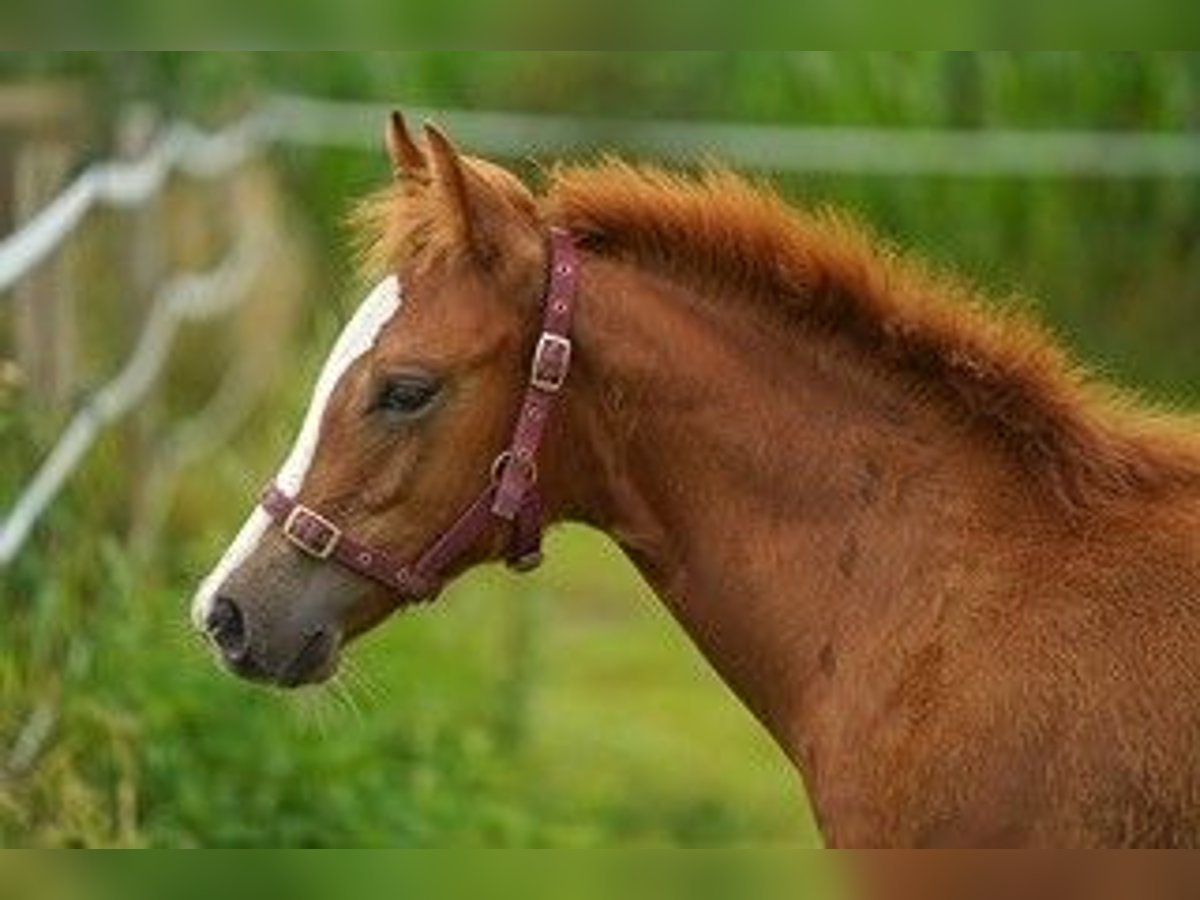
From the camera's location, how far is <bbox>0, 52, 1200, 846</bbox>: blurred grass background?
6.52 m

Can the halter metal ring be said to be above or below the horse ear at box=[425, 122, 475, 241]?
below

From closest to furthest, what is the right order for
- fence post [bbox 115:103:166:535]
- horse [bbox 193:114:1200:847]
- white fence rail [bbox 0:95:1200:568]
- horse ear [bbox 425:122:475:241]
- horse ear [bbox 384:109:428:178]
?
horse [bbox 193:114:1200:847] < horse ear [bbox 425:122:475:241] < horse ear [bbox 384:109:428:178] < fence post [bbox 115:103:166:535] < white fence rail [bbox 0:95:1200:568]

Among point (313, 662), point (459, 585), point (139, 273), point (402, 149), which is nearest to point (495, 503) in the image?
point (313, 662)

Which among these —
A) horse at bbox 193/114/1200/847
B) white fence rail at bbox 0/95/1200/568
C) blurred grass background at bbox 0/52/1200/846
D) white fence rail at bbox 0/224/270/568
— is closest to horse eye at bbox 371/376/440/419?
horse at bbox 193/114/1200/847

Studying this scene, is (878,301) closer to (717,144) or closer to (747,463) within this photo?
(747,463)

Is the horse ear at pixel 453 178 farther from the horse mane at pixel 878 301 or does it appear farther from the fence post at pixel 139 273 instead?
the fence post at pixel 139 273

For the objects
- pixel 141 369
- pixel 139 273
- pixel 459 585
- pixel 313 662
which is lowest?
pixel 459 585

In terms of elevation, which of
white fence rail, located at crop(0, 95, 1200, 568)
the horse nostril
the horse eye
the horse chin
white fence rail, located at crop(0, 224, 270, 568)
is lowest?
white fence rail, located at crop(0, 95, 1200, 568)

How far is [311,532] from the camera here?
464 centimetres

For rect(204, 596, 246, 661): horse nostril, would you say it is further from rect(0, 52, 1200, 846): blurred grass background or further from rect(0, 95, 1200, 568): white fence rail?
rect(0, 95, 1200, 568): white fence rail

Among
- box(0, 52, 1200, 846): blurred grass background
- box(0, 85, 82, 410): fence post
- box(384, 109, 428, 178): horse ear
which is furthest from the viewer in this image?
box(0, 85, 82, 410): fence post

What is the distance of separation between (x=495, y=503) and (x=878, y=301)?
0.62 meters

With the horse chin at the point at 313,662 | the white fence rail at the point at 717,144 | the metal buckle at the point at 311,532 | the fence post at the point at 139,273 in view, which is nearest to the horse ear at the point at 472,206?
the metal buckle at the point at 311,532

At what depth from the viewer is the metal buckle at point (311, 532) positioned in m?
4.65
